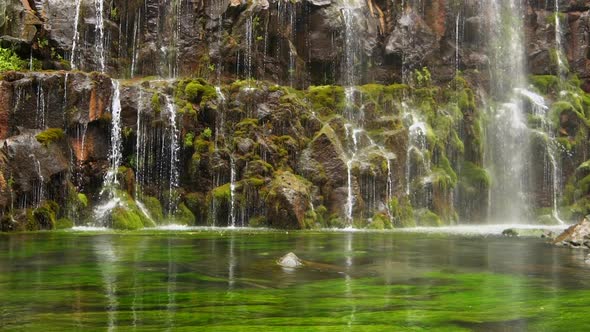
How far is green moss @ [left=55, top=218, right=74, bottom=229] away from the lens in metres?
29.4

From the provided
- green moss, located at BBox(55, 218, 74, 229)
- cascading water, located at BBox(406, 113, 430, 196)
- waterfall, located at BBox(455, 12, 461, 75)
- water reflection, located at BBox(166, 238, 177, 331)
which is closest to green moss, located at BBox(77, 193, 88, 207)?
green moss, located at BBox(55, 218, 74, 229)

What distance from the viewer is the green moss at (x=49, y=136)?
98.4ft

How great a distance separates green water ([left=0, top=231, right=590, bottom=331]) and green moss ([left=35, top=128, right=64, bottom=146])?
11221 mm

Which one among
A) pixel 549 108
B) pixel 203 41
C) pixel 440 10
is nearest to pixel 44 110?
pixel 203 41

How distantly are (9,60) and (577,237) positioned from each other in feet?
97.4

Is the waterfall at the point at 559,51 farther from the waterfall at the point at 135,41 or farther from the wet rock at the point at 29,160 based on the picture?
the wet rock at the point at 29,160

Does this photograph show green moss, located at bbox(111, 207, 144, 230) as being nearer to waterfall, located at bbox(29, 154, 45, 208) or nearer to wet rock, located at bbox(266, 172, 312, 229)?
waterfall, located at bbox(29, 154, 45, 208)

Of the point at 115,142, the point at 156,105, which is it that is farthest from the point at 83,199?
the point at 156,105

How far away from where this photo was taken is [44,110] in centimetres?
3131

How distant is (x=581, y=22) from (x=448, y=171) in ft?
59.1

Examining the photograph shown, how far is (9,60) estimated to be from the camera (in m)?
35.0

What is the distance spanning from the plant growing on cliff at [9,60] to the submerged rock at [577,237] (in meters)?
28.4

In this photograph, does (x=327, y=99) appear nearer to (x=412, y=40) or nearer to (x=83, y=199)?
(x=412, y=40)

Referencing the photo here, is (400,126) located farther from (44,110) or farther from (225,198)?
(44,110)
